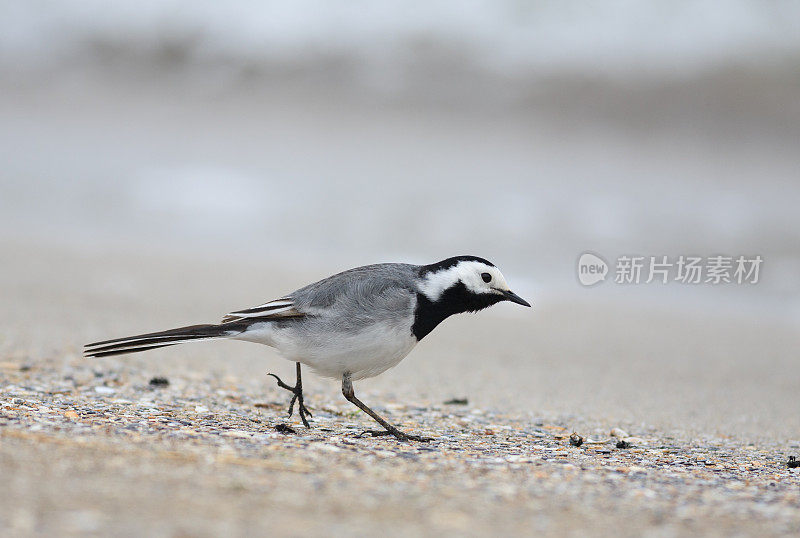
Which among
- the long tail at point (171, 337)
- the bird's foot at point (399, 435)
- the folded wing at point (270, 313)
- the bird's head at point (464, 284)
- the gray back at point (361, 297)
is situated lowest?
the bird's foot at point (399, 435)

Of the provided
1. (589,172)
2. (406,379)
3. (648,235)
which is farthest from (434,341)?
(589,172)

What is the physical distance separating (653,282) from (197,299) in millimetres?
5551

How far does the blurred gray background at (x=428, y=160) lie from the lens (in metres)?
10.0

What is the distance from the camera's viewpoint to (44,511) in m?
3.34

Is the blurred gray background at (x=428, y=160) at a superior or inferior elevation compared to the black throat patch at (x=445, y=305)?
→ superior

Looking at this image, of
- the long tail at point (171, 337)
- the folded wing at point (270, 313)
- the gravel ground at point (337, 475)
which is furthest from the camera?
the folded wing at point (270, 313)

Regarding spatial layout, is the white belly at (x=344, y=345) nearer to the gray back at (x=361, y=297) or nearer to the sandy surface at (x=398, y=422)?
the gray back at (x=361, y=297)

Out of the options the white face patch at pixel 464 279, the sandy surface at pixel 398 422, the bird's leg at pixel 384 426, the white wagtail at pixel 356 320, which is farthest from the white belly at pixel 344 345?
the sandy surface at pixel 398 422

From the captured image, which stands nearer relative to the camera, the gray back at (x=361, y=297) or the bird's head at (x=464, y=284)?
the gray back at (x=361, y=297)

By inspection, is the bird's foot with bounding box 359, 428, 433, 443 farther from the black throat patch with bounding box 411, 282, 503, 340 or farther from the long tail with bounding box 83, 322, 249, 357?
the long tail with bounding box 83, 322, 249, 357

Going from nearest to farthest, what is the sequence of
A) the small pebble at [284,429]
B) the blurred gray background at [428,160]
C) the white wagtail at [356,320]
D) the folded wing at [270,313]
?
the small pebble at [284,429], the white wagtail at [356,320], the folded wing at [270,313], the blurred gray background at [428,160]

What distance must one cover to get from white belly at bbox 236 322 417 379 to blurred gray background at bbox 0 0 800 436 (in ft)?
6.18

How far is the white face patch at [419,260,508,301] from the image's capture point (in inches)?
225

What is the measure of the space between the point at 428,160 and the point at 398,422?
Result: 10.8m
